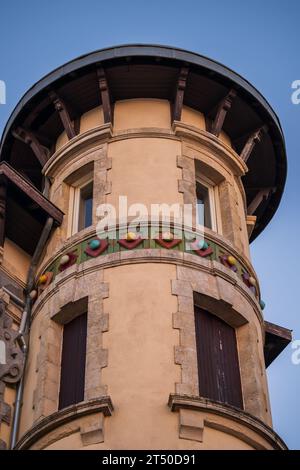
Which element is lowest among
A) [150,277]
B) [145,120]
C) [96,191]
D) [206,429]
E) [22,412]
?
[206,429]

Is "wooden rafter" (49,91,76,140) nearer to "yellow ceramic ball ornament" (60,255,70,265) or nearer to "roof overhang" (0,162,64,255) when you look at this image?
"roof overhang" (0,162,64,255)

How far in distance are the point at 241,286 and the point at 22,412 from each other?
200 inches

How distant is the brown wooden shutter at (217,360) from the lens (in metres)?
18.0

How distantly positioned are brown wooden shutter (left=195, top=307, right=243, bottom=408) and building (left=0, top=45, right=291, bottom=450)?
0.03 meters

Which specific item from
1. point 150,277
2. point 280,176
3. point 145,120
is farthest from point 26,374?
point 280,176

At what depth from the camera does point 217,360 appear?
18.5m

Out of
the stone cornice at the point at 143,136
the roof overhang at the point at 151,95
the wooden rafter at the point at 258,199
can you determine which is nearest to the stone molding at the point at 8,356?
the stone cornice at the point at 143,136

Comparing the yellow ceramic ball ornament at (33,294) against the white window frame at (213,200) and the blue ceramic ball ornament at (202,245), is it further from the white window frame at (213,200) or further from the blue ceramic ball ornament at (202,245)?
the white window frame at (213,200)

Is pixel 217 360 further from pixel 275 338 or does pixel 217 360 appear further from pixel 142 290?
pixel 275 338

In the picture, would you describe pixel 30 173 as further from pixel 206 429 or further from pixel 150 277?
pixel 206 429

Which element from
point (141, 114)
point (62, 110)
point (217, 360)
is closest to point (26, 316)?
point (217, 360)

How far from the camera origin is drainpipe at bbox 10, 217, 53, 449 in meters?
18.0

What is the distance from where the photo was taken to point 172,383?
55.1ft

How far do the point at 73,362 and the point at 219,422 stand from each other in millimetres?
3431
